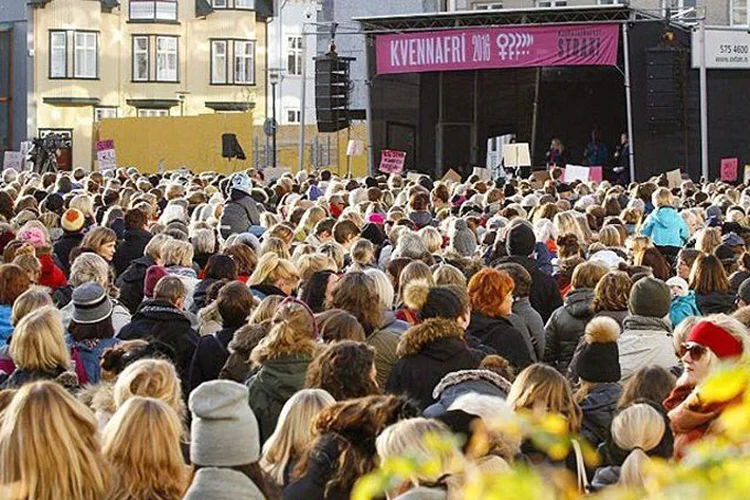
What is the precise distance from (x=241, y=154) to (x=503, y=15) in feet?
30.2

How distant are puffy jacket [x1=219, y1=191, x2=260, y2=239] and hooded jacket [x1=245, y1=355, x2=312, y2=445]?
7832 millimetres

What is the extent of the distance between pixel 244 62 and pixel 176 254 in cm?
5535

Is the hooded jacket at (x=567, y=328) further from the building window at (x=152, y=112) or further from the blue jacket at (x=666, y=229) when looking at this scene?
the building window at (x=152, y=112)

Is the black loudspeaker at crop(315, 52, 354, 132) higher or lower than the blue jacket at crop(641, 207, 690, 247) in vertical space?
higher

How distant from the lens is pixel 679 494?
6.95 feet

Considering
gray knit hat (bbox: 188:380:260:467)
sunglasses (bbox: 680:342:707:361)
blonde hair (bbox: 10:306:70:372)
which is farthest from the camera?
blonde hair (bbox: 10:306:70:372)

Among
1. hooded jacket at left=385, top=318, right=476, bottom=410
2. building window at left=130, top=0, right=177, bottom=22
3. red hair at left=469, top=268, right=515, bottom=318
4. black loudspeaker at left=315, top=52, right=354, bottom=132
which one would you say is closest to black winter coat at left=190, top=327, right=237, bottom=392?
hooded jacket at left=385, top=318, right=476, bottom=410

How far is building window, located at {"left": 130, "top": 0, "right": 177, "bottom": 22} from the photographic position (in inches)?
2532

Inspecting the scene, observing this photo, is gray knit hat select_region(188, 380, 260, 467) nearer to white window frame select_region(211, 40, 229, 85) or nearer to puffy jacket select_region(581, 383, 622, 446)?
puffy jacket select_region(581, 383, 622, 446)

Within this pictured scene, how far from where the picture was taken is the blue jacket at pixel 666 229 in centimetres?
1480

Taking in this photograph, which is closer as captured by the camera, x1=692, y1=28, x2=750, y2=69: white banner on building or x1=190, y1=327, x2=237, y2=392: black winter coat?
x1=190, y1=327, x2=237, y2=392: black winter coat

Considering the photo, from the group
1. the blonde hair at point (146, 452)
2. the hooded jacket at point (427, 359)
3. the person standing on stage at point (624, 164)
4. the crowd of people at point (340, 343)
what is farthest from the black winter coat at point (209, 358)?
the person standing on stage at point (624, 164)

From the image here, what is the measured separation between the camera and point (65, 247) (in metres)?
13.5

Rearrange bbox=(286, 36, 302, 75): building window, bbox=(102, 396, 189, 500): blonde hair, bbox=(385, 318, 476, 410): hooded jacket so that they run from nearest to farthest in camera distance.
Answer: bbox=(102, 396, 189, 500): blonde hair, bbox=(385, 318, 476, 410): hooded jacket, bbox=(286, 36, 302, 75): building window
